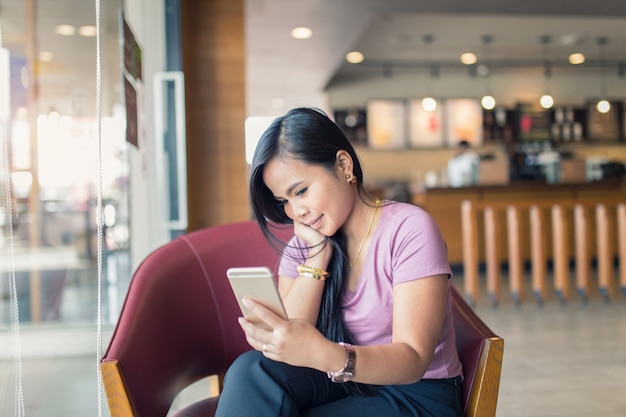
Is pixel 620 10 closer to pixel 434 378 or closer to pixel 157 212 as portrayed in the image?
pixel 157 212

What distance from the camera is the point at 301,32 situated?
272 inches

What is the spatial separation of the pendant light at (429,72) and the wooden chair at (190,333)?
23.6 ft

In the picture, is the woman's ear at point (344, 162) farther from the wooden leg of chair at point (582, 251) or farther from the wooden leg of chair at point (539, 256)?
the wooden leg of chair at point (582, 251)

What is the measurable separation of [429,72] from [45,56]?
861cm

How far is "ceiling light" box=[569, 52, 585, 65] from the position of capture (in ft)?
31.3

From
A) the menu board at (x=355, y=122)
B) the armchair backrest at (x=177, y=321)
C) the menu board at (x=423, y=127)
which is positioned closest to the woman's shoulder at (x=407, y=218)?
the armchair backrest at (x=177, y=321)

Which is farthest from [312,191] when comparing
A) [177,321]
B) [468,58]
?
[468,58]

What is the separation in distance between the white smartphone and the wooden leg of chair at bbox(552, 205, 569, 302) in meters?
4.75

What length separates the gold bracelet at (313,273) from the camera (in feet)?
4.52

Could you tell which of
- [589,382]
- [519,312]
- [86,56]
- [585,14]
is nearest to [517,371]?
[589,382]

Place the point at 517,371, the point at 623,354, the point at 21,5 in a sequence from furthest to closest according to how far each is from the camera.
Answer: the point at 623,354 < the point at 517,371 < the point at 21,5

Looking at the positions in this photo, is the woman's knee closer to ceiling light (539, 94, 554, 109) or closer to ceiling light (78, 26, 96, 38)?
ceiling light (78, 26, 96, 38)

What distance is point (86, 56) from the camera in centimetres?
269

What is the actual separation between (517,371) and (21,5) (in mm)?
2929
